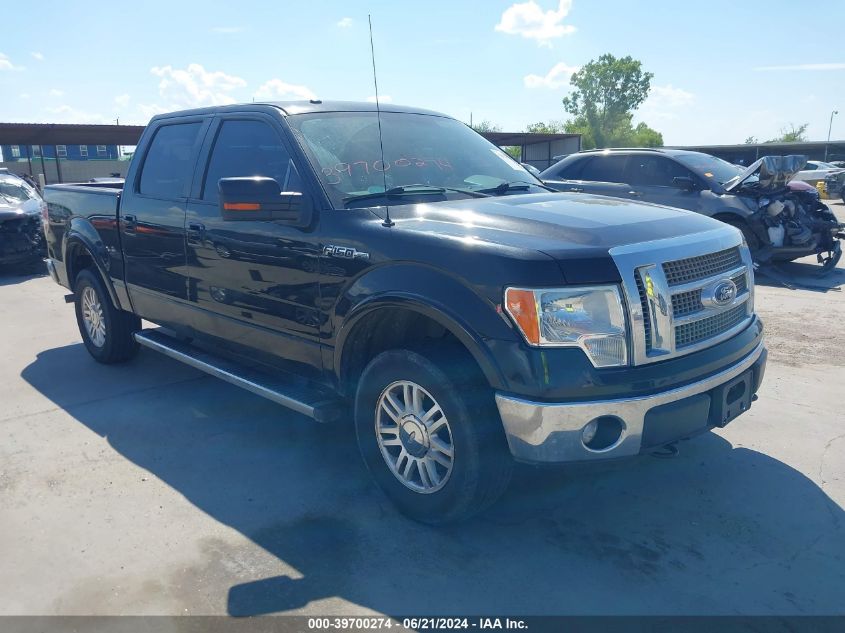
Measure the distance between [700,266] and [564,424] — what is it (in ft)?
3.58

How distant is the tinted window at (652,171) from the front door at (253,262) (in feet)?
24.0

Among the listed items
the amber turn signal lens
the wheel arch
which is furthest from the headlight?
the wheel arch

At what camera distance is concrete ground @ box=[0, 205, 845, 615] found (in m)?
2.93

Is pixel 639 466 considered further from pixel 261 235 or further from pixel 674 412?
pixel 261 235

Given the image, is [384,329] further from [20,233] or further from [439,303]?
[20,233]

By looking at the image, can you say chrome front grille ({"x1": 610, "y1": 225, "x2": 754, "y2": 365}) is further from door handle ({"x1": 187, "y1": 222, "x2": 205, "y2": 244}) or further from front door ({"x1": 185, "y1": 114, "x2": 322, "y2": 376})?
door handle ({"x1": 187, "y1": 222, "x2": 205, "y2": 244})

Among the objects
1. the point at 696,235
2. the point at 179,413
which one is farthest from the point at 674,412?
the point at 179,413

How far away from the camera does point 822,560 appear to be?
3115 mm

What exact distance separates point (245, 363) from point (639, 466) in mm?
2528

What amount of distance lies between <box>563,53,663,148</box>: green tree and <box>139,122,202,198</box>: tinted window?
314 ft

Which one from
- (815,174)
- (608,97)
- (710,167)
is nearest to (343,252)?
(710,167)

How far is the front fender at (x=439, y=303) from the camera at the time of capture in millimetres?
2955

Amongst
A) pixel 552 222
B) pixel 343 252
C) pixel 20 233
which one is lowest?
pixel 20 233

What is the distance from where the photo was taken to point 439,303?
3109mm
